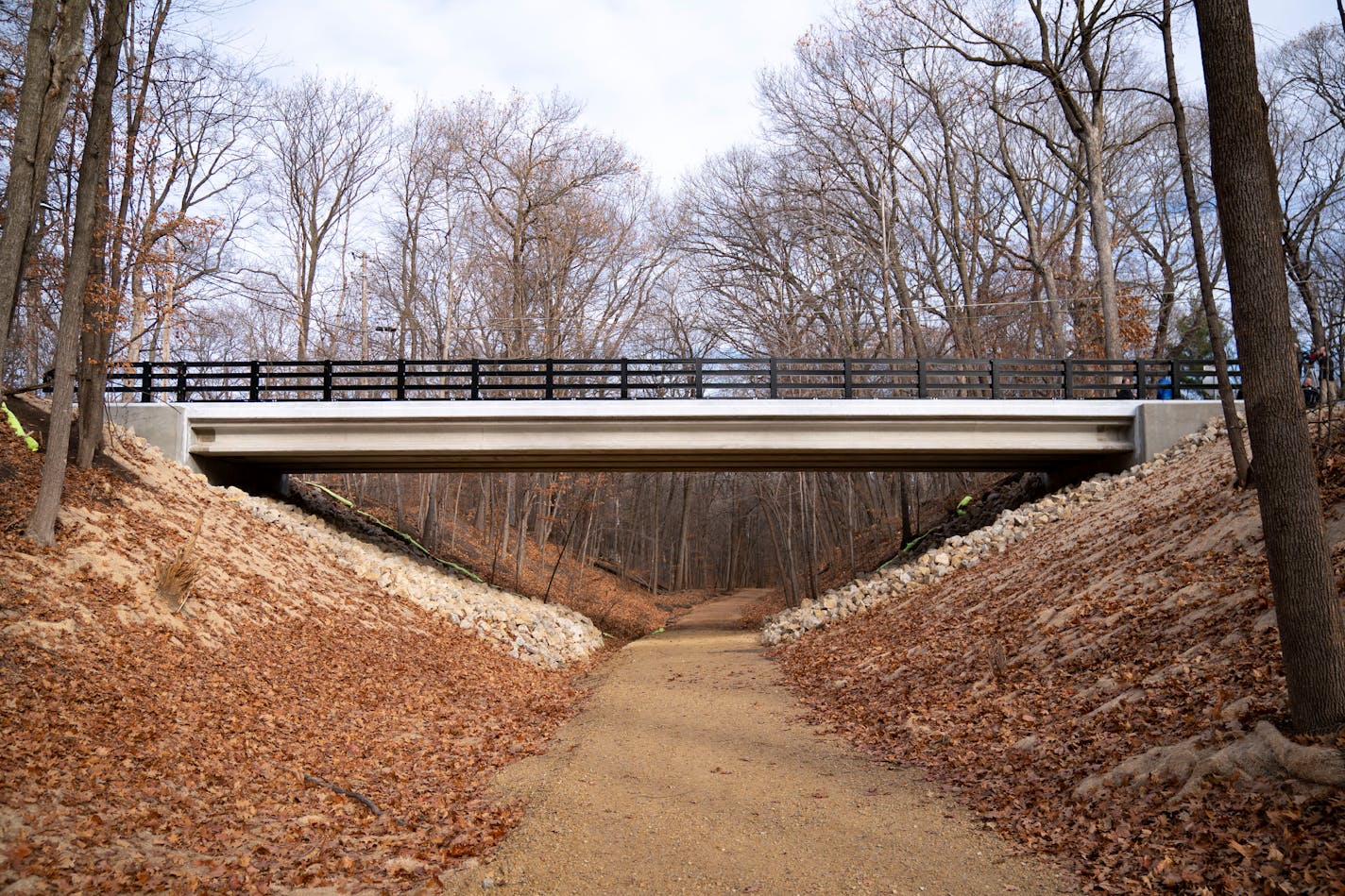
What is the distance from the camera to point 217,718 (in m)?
7.81

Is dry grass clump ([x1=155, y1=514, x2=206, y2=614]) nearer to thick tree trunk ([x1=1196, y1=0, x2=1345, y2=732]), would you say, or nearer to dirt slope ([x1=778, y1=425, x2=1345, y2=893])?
dirt slope ([x1=778, y1=425, x2=1345, y2=893])

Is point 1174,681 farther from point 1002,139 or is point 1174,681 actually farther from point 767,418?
point 1002,139

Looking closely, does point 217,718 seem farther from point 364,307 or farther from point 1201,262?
point 364,307

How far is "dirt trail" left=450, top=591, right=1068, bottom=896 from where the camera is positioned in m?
5.16

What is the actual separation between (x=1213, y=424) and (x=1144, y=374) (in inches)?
74.4

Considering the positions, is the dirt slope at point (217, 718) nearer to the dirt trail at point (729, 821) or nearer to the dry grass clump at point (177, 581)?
the dry grass clump at point (177, 581)

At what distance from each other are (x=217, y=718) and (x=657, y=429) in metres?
11.4

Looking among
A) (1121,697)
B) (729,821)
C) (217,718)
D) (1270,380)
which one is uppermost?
(1270,380)

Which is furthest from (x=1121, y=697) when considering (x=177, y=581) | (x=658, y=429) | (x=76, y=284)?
(x=76, y=284)

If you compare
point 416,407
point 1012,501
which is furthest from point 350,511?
point 1012,501

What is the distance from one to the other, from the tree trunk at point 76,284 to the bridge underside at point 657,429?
21.9 feet

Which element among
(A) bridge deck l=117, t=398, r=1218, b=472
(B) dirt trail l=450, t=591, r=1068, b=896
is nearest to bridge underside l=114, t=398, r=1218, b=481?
(A) bridge deck l=117, t=398, r=1218, b=472

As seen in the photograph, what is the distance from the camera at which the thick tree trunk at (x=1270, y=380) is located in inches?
202

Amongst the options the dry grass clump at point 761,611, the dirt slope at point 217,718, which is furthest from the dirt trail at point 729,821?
the dry grass clump at point 761,611
